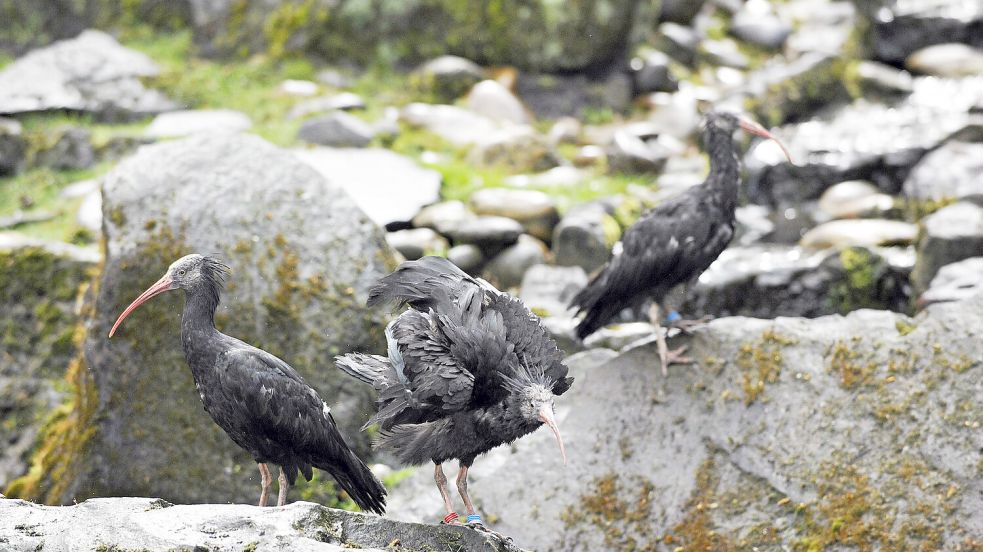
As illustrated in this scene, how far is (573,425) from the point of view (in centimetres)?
672

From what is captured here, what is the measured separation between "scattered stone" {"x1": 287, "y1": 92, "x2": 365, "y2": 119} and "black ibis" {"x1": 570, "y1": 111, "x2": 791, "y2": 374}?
19.9ft

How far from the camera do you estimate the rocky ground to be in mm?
6191

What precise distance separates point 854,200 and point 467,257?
4.60 meters

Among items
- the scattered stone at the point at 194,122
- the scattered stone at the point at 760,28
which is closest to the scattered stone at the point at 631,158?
the scattered stone at the point at 194,122

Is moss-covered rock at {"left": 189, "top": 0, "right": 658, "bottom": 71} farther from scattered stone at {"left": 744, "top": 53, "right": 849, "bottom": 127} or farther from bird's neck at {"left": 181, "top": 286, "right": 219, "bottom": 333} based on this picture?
bird's neck at {"left": 181, "top": 286, "right": 219, "bottom": 333}

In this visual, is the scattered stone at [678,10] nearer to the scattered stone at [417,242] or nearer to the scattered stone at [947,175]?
the scattered stone at [947,175]

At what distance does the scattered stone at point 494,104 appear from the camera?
43.8 feet

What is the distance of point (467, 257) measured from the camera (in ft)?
33.8

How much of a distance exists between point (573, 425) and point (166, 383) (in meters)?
2.64

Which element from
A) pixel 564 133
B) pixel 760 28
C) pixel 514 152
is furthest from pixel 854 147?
pixel 760 28

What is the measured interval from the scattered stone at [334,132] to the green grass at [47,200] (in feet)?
7.09

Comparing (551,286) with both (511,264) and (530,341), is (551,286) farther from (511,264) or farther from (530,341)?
(530,341)

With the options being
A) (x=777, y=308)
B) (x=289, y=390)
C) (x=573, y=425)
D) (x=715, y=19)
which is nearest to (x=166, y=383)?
(x=289, y=390)

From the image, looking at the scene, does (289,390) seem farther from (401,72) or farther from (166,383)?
(401,72)
